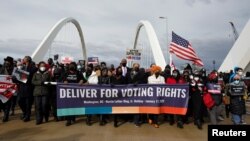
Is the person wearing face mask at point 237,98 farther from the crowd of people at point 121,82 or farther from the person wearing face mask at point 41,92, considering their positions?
the person wearing face mask at point 41,92

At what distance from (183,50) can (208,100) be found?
4053 millimetres

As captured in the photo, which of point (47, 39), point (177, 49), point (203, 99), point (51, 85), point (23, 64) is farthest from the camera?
point (47, 39)

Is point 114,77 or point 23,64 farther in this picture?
point 23,64

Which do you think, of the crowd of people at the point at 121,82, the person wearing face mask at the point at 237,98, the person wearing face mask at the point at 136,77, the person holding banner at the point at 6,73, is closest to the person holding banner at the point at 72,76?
the crowd of people at the point at 121,82

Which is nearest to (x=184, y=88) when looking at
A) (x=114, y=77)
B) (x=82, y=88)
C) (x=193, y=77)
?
(x=193, y=77)

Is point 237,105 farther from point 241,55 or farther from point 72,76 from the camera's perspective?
point 241,55

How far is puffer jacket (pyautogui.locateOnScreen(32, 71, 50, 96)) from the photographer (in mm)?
10633

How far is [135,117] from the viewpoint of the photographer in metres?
10.6

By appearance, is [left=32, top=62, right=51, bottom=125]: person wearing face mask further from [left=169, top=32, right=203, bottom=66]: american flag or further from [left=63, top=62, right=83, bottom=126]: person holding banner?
[left=169, top=32, right=203, bottom=66]: american flag

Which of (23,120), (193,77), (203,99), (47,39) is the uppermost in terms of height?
(47,39)

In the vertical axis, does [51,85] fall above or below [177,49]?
below

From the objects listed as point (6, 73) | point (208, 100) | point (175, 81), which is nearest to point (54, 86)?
point (6, 73)

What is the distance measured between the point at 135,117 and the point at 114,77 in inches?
54.3

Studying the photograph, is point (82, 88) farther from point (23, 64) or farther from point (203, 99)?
point (203, 99)
